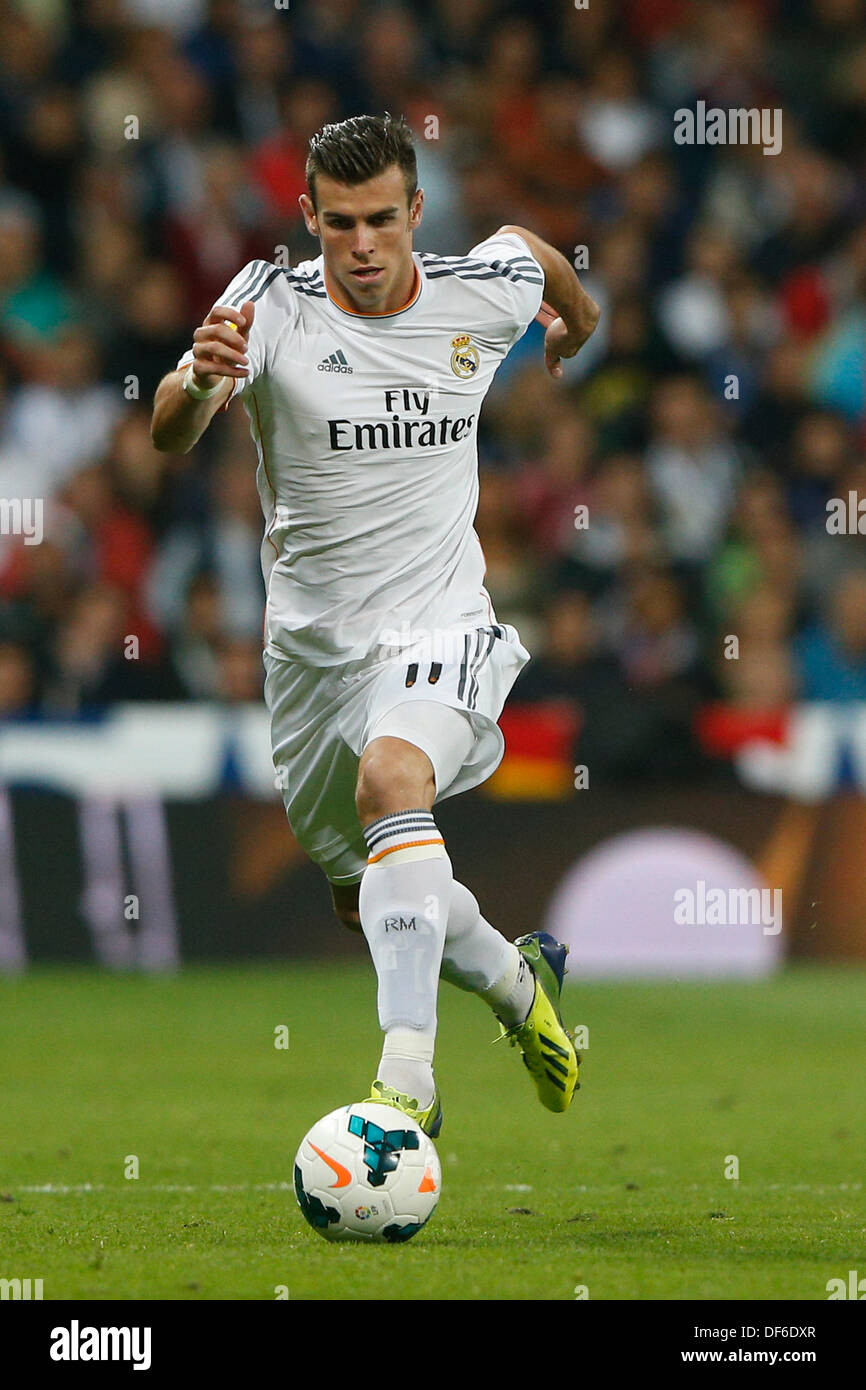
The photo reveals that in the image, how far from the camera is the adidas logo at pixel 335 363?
5570 mm

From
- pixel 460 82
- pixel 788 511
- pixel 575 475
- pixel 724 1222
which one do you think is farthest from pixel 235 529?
pixel 724 1222

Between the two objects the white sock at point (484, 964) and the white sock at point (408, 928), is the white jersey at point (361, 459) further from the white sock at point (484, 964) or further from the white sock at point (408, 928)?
the white sock at point (484, 964)

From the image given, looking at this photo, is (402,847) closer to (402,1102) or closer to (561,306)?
(402,1102)

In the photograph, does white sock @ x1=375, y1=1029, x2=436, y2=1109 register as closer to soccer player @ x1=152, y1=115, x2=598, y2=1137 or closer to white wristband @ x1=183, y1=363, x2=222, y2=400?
soccer player @ x1=152, y1=115, x2=598, y2=1137

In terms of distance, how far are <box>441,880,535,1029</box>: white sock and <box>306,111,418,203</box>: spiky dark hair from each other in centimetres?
179

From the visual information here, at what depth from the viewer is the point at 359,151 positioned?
5.40m

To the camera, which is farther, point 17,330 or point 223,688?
point 17,330

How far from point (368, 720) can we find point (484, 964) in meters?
0.79

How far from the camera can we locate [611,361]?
13.7m

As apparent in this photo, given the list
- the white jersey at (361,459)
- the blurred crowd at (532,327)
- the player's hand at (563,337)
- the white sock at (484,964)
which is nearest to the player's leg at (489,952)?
the white sock at (484,964)

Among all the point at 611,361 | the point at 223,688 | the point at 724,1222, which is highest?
the point at 611,361

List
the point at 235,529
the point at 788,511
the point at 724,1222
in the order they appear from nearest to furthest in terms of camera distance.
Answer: the point at 724,1222 → the point at 235,529 → the point at 788,511
